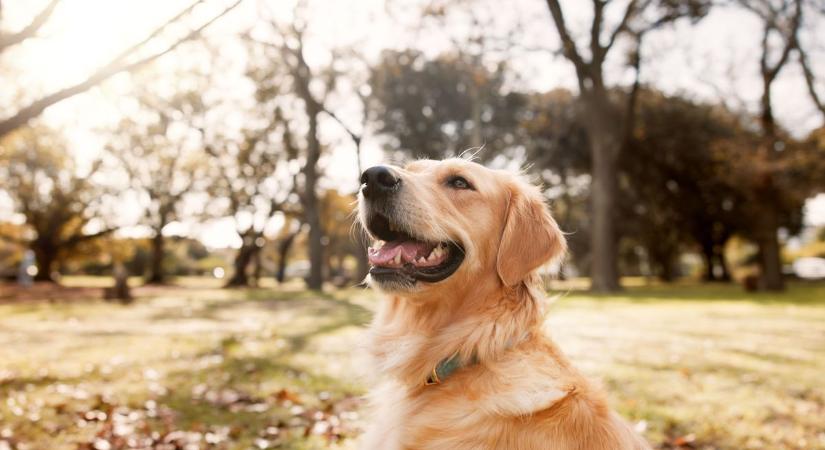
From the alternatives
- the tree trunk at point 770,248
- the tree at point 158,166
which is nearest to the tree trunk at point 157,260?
the tree at point 158,166

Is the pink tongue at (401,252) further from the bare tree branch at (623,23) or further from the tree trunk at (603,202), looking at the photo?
the tree trunk at (603,202)

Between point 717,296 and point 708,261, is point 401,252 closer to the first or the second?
point 717,296

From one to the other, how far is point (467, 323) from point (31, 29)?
156 inches

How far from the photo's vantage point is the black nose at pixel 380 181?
324 cm

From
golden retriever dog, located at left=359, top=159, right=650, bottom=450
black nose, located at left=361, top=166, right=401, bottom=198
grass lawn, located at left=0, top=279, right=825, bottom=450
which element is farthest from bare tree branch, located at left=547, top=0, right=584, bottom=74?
black nose, located at left=361, top=166, right=401, bottom=198

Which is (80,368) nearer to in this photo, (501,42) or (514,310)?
(514,310)

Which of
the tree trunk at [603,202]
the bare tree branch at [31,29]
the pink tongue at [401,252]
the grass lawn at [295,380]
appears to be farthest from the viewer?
the tree trunk at [603,202]

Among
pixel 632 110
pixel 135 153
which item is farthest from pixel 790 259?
pixel 135 153

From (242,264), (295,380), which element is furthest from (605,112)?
(242,264)

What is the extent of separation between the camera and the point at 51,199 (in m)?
35.0

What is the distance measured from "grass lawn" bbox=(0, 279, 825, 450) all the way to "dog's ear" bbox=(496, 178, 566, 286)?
1.05 m

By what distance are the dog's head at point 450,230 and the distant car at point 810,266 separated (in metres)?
61.4

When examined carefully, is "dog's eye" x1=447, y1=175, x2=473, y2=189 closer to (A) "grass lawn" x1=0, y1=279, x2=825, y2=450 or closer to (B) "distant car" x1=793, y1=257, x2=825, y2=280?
(A) "grass lawn" x1=0, y1=279, x2=825, y2=450

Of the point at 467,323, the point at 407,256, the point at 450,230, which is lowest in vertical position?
the point at 467,323
